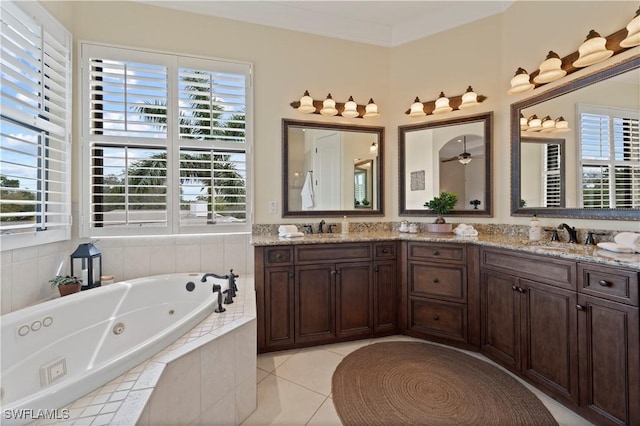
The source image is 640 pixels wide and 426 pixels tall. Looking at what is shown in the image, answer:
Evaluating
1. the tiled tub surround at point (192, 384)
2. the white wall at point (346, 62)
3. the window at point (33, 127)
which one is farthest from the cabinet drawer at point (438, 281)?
the window at point (33, 127)

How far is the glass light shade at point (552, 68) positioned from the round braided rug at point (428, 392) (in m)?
2.26

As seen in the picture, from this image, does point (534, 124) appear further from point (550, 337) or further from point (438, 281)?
point (550, 337)

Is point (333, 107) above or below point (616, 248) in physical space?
above

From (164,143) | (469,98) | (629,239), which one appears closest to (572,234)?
(629,239)

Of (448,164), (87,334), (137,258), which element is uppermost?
(448,164)

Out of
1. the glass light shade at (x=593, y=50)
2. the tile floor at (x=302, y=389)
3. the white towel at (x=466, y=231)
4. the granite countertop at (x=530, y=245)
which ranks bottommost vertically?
the tile floor at (x=302, y=389)

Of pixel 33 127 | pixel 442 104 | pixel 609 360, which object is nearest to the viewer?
pixel 609 360

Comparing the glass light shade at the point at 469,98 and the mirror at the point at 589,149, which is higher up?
the glass light shade at the point at 469,98

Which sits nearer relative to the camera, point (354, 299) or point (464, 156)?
point (354, 299)

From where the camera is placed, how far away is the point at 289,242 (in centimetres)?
237

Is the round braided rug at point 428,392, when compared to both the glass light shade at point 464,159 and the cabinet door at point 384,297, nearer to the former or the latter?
the cabinet door at point 384,297

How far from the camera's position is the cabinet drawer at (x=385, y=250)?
260cm

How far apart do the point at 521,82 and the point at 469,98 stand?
43 cm

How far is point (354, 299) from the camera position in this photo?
2.55 m
